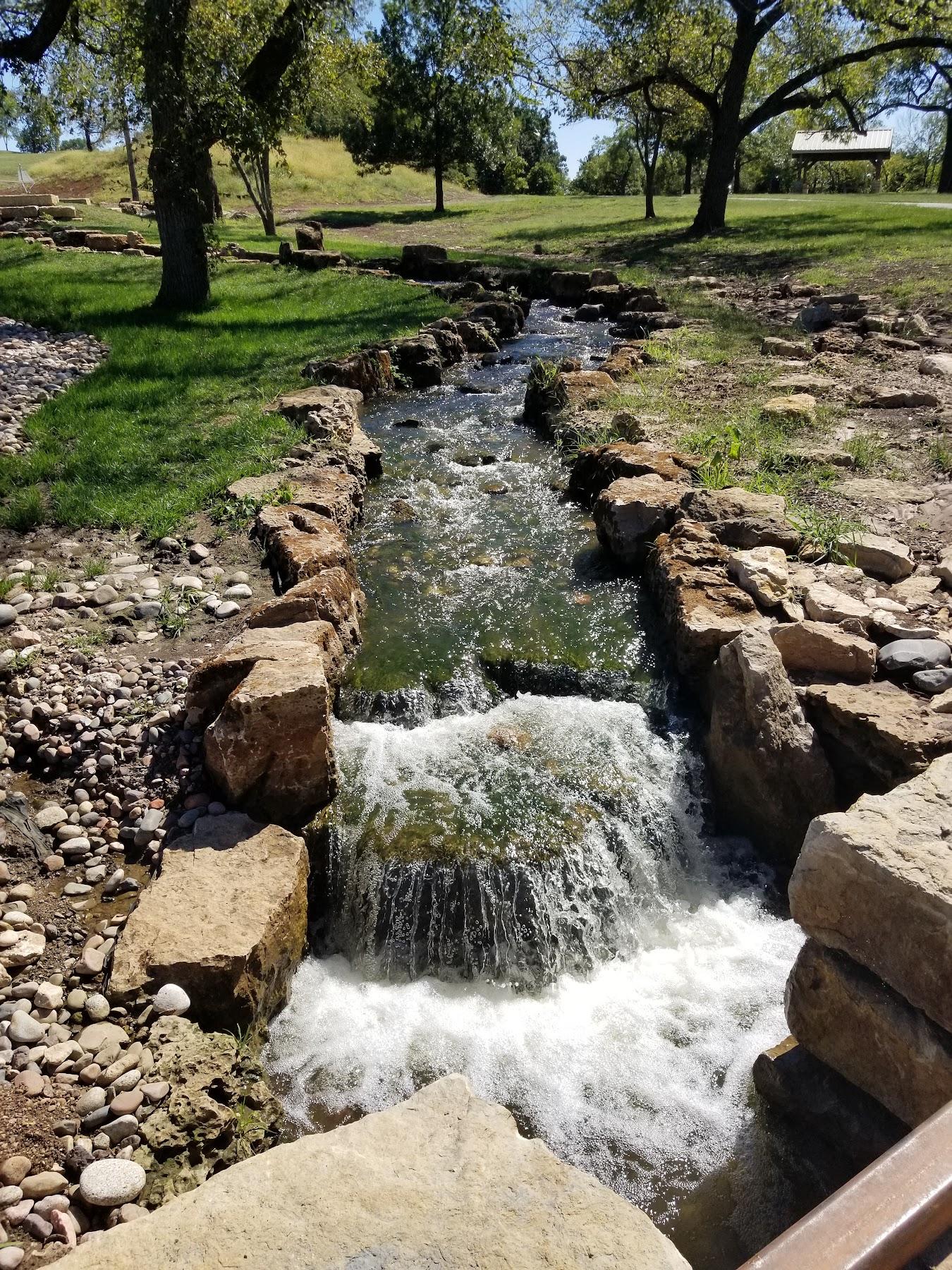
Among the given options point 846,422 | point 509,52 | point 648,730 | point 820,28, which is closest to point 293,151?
point 820,28

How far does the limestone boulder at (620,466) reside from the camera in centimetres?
772

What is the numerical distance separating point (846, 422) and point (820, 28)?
1775cm

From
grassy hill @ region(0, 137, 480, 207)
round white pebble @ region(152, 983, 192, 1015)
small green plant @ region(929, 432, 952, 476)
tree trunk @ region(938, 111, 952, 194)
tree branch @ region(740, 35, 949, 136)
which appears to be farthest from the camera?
grassy hill @ region(0, 137, 480, 207)

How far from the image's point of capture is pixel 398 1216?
212 cm

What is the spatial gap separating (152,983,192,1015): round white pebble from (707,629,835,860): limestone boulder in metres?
3.13

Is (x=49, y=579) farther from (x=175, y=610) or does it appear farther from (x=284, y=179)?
(x=284, y=179)

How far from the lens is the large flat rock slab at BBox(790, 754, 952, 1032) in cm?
281

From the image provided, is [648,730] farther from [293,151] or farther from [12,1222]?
[293,151]

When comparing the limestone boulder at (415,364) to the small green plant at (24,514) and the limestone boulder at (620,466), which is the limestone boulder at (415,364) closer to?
the limestone boulder at (620,466)

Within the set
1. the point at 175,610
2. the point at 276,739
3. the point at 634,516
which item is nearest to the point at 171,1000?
the point at 276,739

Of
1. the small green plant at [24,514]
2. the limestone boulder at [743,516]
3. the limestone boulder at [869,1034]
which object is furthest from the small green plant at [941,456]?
the small green plant at [24,514]

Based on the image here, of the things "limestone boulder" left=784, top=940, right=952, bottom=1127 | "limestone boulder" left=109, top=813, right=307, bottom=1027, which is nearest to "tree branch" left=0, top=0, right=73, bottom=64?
"limestone boulder" left=109, top=813, right=307, bottom=1027

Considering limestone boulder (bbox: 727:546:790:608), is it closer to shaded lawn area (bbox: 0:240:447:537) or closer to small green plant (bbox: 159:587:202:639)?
small green plant (bbox: 159:587:202:639)

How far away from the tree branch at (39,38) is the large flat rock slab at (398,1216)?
1561 cm
